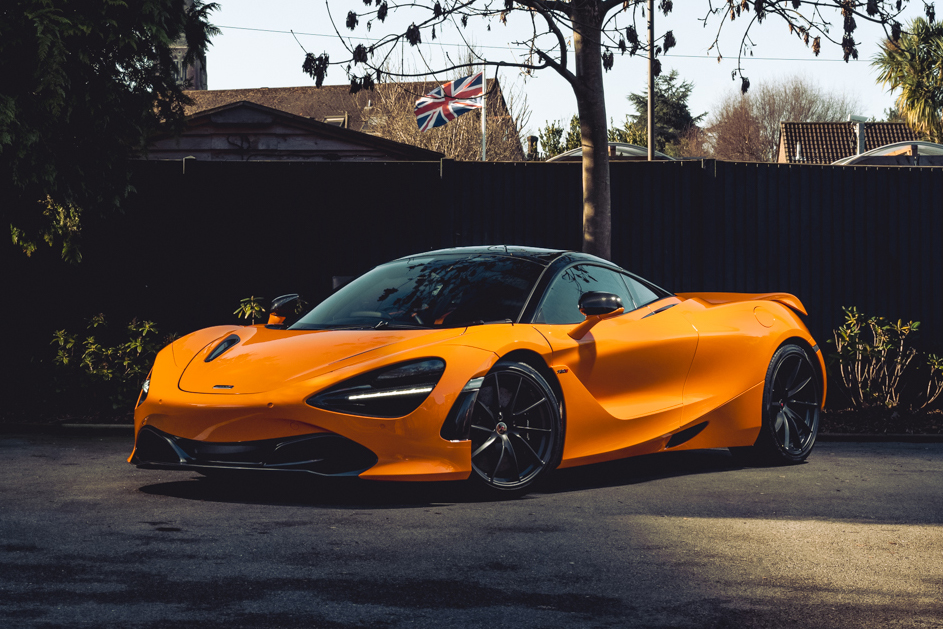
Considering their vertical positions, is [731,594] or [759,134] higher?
[759,134]

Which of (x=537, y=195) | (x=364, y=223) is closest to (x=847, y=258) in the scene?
(x=537, y=195)

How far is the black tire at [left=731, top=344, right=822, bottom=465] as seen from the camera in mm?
7133

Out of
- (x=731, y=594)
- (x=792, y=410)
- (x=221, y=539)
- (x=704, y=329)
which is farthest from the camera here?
(x=792, y=410)

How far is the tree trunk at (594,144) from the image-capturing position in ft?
32.5

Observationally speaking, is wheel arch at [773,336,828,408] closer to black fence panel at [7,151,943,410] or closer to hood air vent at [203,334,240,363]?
black fence panel at [7,151,943,410]

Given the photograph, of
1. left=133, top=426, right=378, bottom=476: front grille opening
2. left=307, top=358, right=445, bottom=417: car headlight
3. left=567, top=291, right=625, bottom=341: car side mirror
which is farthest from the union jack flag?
left=133, top=426, right=378, bottom=476: front grille opening

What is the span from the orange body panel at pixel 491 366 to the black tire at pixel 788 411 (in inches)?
3.8

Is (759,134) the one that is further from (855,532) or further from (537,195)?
(855,532)

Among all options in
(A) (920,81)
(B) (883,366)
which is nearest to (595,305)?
(B) (883,366)

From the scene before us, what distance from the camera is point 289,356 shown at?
218 inches

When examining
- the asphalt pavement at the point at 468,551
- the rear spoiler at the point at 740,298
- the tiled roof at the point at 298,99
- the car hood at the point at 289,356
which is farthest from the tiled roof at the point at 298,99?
the asphalt pavement at the point at 468,551

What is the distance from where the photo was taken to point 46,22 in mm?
7809

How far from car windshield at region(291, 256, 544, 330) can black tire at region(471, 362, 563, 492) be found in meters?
0.44

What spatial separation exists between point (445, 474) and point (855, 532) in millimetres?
2021
